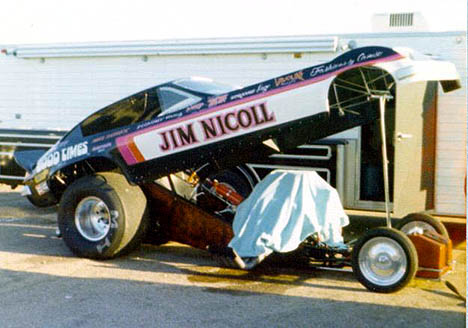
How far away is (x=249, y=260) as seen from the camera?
651cm

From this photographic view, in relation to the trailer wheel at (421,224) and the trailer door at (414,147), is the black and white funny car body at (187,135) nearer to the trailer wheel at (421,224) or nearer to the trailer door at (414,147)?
the trailer door at (414,147)

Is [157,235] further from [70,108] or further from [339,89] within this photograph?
[70,108]

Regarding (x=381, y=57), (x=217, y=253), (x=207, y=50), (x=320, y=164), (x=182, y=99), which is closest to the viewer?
(x=381, y=57)

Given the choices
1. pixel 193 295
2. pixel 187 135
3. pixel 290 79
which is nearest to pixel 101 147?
pixel 187 135

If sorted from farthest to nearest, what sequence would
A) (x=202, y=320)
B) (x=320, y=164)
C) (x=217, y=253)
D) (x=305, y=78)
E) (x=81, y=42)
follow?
1. (x=81, y=42)
2. (x=320, y=164)
3. (x=217, y=253)
4. (x=305, y=78)
5. (x=202, y=320)

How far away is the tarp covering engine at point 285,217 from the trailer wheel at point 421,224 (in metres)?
0.94

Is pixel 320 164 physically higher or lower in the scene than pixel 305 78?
lower

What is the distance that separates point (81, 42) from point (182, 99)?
4.31 m

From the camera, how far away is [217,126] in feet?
21.9

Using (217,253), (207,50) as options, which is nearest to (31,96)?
(207,50)

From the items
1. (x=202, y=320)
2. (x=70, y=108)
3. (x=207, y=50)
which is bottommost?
(x=202, y=320)

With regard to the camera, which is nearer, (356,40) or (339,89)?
(339,89)

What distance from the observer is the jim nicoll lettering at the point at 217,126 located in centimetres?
647

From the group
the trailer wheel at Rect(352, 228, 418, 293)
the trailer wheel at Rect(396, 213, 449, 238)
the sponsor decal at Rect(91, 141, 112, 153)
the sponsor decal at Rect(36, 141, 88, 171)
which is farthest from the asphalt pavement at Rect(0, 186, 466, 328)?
the sponsor decal at Rect(91, 141, 112, 153)
